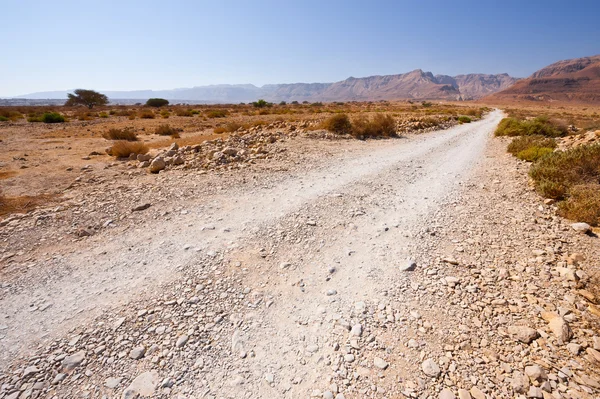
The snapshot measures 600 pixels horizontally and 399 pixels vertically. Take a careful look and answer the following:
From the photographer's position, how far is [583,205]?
16.2 feet

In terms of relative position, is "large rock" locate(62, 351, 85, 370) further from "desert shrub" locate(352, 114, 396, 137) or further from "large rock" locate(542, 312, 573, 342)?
"desert shrub" locate(352, 114, 396, 137)

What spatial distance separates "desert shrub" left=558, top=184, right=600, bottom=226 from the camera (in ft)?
15.6

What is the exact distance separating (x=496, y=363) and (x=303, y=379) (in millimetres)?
1856

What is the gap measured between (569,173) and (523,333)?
555 cm

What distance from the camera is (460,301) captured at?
3.27m

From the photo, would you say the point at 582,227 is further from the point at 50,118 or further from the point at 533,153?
the point at 50,118

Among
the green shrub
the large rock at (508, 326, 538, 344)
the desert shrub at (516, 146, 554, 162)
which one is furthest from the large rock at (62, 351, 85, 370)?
the green shrub

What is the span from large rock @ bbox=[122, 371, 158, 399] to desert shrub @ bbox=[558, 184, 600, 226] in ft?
23.3

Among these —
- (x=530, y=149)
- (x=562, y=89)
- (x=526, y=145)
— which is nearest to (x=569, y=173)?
(x=530, y=149)

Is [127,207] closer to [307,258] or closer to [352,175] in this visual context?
[307,258]

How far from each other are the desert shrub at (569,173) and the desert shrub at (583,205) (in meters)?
0.35

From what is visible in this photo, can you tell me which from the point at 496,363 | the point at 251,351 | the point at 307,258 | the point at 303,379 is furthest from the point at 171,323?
the point at 496,363

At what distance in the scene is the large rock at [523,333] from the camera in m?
2.70

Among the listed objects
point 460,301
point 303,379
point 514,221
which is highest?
point 514,221
